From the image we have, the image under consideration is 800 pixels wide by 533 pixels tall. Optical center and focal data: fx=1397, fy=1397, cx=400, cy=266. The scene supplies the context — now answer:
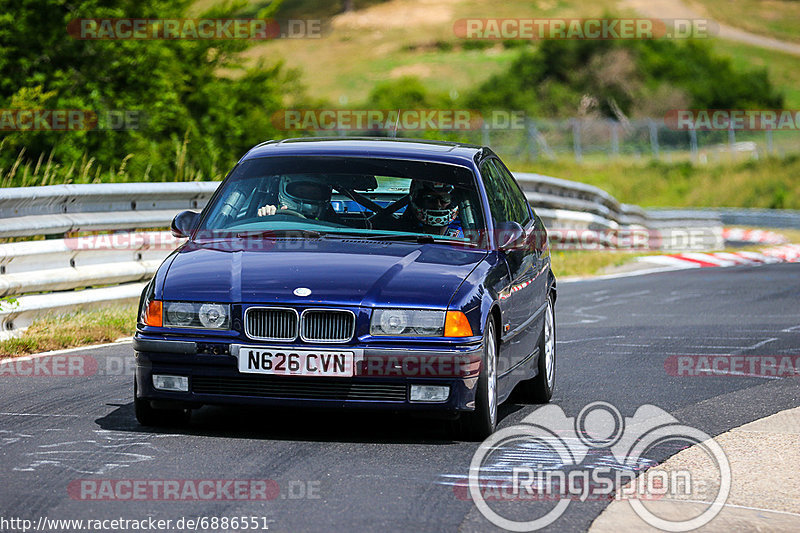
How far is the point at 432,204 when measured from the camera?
25.2 feet

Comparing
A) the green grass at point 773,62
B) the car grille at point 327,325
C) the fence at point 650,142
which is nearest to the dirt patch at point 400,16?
the green grass at point 773,62

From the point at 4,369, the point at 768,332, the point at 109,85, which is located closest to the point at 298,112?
the point at 109,85

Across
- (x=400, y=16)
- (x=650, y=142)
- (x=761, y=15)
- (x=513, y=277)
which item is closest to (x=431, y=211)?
(x=513, y=277)

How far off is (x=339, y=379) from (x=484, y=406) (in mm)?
752

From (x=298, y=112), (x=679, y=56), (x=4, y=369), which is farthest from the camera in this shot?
(x=679, y=56)

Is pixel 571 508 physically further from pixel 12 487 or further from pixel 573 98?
pixel 573 98

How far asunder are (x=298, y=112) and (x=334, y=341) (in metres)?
31.8

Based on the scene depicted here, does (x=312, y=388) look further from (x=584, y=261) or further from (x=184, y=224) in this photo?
(x=584, y=261)

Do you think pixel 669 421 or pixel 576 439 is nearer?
pixel 576 439

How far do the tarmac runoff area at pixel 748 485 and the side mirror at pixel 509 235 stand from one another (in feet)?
4.88

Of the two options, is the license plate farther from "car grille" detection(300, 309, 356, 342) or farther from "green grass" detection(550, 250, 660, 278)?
"green grass" detection(550, 250, 660, 278)

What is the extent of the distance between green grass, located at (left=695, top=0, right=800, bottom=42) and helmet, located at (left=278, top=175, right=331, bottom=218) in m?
97.7

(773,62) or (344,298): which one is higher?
(773,62)

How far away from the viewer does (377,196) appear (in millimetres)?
7734
